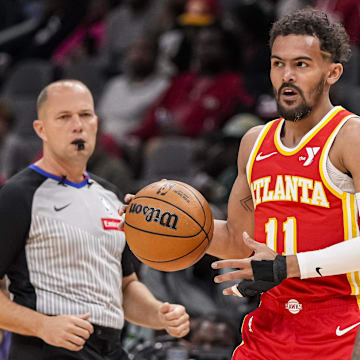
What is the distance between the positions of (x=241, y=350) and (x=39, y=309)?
42.7 inches

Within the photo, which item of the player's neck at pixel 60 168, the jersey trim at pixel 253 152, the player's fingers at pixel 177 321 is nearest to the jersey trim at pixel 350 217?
the jersey trim at pixel 253 152

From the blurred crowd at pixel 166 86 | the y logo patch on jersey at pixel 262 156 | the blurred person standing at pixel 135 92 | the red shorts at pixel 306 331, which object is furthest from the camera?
the blurred person standing at pixel 135 92

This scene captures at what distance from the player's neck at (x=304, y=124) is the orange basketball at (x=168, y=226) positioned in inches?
19.2

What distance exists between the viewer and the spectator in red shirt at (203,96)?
8484mm

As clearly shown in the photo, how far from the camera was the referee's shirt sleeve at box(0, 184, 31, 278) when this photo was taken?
3.88m

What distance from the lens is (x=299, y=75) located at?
131 inches

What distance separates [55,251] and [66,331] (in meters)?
0.43

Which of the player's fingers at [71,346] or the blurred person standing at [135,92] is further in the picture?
the blurred person standing at [135,92]

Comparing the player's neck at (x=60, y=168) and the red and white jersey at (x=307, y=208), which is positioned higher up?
the red and white jersey at (x=307, y=208)

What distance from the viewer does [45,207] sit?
4012 mm

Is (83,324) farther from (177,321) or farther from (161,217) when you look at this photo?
(161,217)

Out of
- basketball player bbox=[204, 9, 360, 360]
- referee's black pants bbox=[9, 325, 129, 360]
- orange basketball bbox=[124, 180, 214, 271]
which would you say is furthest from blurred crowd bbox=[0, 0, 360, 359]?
basketball player bbox=[204, 9, 360, 360]

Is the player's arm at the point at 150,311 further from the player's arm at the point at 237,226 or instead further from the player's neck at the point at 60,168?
the player's neck at the point at 60,168

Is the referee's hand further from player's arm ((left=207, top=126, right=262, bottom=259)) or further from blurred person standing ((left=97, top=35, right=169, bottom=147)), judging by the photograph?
blurred person standing ((left=97, top=35, right=169, bottom=147))
